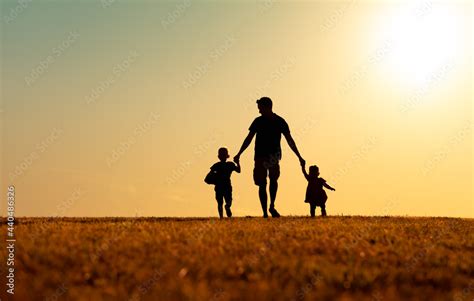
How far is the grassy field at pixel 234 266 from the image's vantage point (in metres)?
6.32

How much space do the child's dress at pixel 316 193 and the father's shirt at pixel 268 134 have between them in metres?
5.67

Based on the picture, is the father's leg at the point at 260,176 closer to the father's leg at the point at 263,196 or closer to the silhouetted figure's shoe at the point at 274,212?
the father's leg at the point at 263,196

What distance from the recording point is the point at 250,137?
16938 millimetres

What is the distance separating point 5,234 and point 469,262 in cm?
731

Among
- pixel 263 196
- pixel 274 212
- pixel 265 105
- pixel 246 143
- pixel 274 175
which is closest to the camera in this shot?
pixel 274 175

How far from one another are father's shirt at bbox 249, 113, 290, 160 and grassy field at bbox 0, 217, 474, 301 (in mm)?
5572

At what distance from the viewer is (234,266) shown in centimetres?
759

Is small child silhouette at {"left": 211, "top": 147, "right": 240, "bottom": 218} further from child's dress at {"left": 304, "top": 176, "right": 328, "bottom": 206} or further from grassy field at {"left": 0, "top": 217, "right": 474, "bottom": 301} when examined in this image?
grassy field at {"left": 0, "top": 217, "right": 474, "bottom": 301}

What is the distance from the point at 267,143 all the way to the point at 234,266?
363 inches

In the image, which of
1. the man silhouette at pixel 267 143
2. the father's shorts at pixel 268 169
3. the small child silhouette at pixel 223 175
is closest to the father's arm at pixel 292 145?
the man silhouette at pixel 267 143


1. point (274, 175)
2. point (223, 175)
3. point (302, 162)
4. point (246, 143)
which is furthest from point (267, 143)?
point (223, 175)

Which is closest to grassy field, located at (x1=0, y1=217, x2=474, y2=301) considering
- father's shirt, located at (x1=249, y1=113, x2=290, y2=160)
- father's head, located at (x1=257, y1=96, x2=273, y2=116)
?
father's shirt, located at (x1=249, y1=113, x2=290, y2=160)

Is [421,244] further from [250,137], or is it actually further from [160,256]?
[250,137]

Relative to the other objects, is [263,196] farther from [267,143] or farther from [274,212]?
[267,143]
